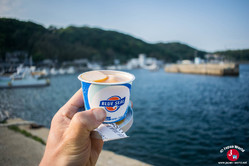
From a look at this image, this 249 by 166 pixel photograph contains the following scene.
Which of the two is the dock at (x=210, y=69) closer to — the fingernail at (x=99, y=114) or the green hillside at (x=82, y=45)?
the green hillside at (x=82, y=45)

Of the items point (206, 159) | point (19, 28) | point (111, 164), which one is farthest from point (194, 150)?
point (19, 28)

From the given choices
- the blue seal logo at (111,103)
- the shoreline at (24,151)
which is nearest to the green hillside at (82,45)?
the shoreline at (24,151)

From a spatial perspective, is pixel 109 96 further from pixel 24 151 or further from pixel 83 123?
pixel 24 151

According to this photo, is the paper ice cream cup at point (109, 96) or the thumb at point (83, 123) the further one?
the paper ice cream cup at point (109, 96)

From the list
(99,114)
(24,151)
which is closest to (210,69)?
(24,151)

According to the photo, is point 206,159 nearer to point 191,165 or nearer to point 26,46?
point 191,165

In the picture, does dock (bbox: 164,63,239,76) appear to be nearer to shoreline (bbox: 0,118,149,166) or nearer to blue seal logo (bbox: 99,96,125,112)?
shoreline (bbox: 0,118,149,166)

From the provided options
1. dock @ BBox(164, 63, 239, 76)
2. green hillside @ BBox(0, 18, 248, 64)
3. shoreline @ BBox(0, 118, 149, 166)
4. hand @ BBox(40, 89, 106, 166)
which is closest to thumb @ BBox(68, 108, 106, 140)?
hand @ BBox(40, 89, 106, 166)
